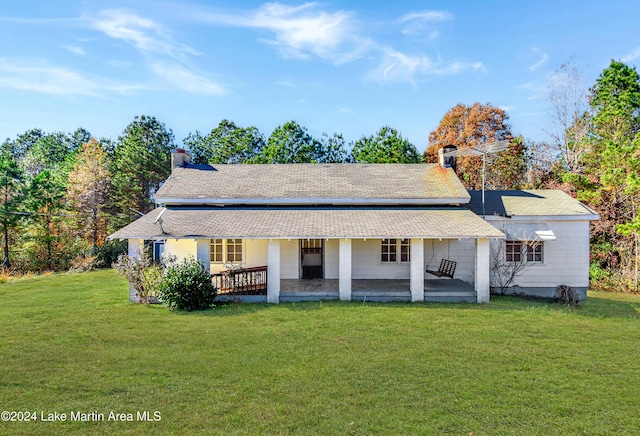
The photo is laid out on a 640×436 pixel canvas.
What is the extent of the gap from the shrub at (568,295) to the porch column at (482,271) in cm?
327

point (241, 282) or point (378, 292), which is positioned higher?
point (241, 282)

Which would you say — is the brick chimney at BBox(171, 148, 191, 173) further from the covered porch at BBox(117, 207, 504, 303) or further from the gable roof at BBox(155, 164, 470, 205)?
the covered porch at BBox(117, 207, 504, 303)

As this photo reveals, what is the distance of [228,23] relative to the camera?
49.2 ft

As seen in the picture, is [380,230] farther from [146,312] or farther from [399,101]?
[399,101]

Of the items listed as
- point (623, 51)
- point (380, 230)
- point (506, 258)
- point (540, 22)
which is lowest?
point (506, 258)

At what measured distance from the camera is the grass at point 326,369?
4777 mm

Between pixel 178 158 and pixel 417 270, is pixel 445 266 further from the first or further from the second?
pixel 178 158

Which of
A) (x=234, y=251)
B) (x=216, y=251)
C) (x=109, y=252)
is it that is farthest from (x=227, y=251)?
(x=109, y=252)

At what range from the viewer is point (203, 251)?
12.3 metres

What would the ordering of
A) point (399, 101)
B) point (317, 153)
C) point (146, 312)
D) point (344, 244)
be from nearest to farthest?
point (146, 312)
point (344, 244)
point (399, 101)
point (317, 153)

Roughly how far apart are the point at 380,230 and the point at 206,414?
345 inches

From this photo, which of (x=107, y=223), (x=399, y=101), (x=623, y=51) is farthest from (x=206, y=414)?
(x=623, y=51)

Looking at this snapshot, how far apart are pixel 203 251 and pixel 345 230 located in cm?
512

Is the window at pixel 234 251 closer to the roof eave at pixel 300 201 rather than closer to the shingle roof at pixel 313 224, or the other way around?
the shingle roof at pixel 313 224
